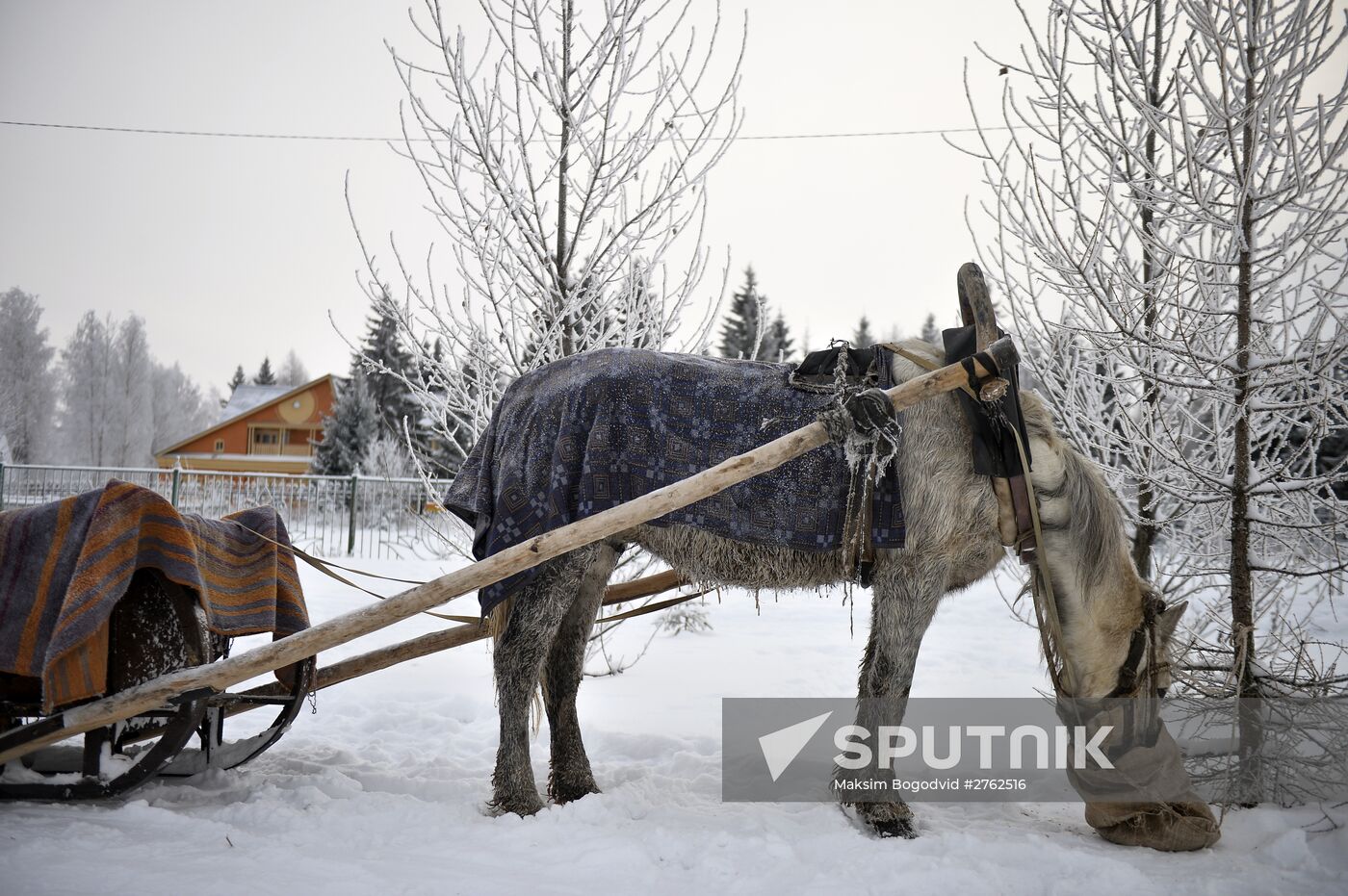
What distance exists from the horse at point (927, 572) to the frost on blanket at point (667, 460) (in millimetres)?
107

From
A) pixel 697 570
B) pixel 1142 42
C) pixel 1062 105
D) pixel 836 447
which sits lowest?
pixel 697 570

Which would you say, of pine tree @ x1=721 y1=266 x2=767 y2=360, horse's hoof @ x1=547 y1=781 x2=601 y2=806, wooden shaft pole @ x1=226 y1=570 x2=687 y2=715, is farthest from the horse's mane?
pine tree @ x1=721 y1=266 x2=767 y2=360

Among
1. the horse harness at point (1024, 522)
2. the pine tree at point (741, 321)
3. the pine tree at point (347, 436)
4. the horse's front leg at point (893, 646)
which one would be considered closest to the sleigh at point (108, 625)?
the horse's front leg at point (893, 646)

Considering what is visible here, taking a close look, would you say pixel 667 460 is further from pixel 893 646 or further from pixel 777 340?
pixel 777 340

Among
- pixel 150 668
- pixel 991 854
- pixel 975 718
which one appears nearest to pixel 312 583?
pixel 150 668

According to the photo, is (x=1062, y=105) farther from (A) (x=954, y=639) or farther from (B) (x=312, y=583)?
(B) (x=312, y=583)

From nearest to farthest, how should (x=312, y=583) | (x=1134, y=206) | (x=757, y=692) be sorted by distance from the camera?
(x=1134, y=206)
(x=757, y=692)
(x=312, y=583)

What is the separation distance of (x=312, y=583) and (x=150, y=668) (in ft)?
24.3

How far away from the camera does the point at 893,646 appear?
10.4 feet

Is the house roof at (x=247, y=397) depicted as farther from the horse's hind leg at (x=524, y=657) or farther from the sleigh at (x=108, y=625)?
the horse's hind leg at (x=524, y=657)

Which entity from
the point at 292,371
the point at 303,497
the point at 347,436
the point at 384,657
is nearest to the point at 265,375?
the point at 292,371

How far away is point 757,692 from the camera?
5742 millimetres

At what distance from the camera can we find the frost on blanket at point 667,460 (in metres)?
3.10

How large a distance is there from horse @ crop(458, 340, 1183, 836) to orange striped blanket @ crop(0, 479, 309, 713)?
Answer: 1.22m
